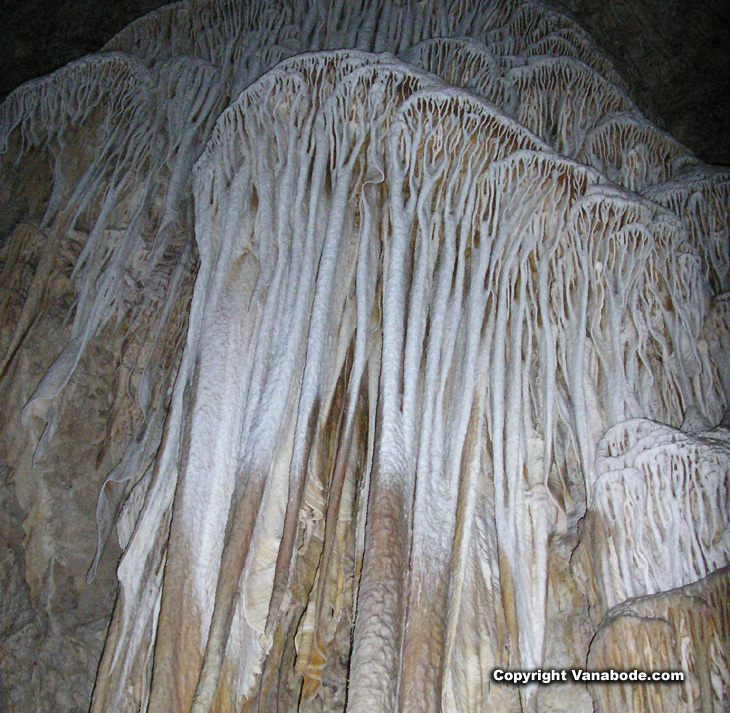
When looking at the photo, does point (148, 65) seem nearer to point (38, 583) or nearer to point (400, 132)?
point (400, 132)

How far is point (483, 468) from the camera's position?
3133 millimetres

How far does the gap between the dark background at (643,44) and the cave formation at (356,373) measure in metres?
0.88

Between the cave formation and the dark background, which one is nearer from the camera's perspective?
the cave formation

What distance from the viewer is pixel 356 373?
2967 millimetres

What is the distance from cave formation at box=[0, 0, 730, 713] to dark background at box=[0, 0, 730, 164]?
88 centimetres

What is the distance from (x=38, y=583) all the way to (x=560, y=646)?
2515 millimetres

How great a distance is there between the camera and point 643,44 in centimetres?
544

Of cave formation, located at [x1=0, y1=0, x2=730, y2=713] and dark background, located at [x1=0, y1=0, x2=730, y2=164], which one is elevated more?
dark background, located at [x1=0, y1=0, x2=730, y2=164]

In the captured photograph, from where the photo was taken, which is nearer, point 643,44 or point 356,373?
point 356,373

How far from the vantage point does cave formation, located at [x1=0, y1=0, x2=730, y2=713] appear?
2543 millimetres

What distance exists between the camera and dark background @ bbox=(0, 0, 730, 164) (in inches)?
209

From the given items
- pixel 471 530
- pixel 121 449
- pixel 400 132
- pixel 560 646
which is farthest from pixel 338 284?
pixel 560 646

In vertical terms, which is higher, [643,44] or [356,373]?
[643,44]

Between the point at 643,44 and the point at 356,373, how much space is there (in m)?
4.04
